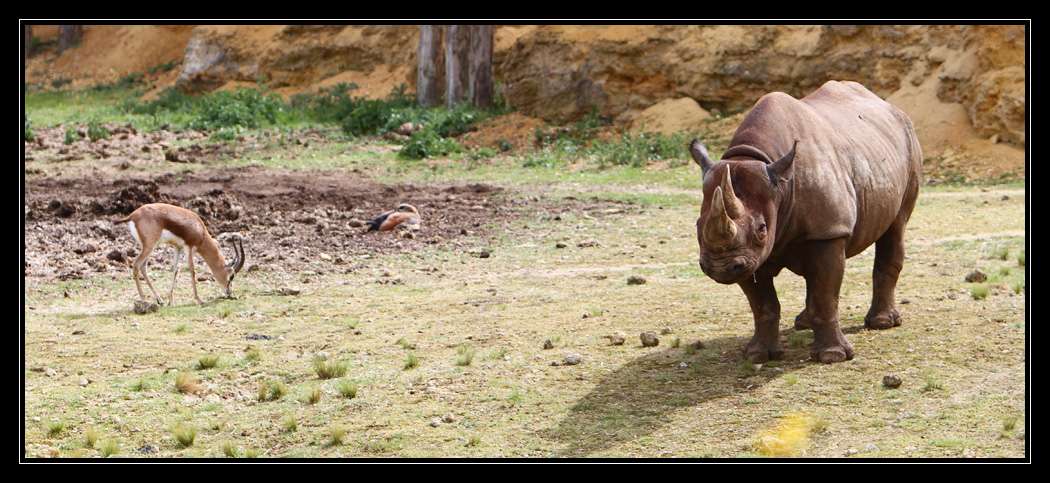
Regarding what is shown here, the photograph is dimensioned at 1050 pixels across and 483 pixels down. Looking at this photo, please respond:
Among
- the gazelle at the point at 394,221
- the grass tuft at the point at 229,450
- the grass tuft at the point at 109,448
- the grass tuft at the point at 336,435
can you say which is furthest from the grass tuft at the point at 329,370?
the gazelle at the point at 394,221

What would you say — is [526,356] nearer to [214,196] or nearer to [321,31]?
[214,196]

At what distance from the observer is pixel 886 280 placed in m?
9.43

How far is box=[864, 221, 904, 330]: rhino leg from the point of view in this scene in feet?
30.9

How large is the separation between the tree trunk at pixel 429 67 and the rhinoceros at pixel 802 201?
19535mm

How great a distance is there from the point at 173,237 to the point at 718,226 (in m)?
6.11

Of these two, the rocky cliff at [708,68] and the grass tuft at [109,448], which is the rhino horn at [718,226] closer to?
the grass tuft at [109,448]

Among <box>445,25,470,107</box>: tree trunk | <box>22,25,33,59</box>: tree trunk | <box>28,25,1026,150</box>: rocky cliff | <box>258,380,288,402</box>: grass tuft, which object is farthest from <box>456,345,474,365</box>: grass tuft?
<box>22,25,33,59</box>: tree trunk

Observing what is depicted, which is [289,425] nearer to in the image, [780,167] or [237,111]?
[780,167]

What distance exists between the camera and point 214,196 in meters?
16.5

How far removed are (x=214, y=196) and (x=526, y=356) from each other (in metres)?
8.50

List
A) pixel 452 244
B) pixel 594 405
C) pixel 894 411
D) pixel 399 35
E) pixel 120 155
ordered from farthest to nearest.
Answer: pixel 399 35
pixel 120 155
pixel 452 244
pixel 594 405
pixel 894 411

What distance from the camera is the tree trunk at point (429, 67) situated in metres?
28.3

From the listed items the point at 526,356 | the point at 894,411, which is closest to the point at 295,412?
the point at 526,356

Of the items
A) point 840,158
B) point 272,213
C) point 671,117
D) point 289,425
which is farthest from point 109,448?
point 671,117
